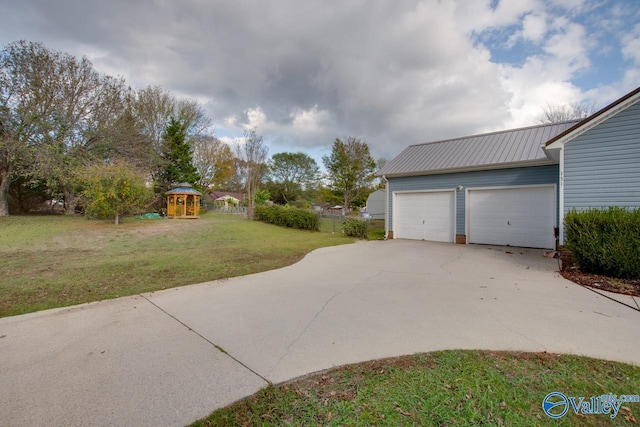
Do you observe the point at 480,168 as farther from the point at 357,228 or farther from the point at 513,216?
the point at 357,228

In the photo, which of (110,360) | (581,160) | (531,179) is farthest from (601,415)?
(531,179)

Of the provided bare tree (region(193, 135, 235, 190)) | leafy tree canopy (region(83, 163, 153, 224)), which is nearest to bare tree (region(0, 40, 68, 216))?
leafy tree canopy (region(83, 163, 153, 224))

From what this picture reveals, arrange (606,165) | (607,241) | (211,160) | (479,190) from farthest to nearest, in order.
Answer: (211,160), (479,190), (606,165), (607,241)

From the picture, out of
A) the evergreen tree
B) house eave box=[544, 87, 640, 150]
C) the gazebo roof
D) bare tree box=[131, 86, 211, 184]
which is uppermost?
bare tree box=[131, 86, 211, 184]

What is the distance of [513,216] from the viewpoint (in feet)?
33.8

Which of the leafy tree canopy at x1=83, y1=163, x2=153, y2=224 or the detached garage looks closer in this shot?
the detached garage

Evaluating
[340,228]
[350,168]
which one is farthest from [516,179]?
[350,168]

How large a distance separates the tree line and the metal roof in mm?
14495

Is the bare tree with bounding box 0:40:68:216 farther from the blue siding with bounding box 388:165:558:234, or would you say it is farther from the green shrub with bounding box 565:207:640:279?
the green shrub with bounding box 565:207:640:279

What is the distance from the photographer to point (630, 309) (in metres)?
4.16

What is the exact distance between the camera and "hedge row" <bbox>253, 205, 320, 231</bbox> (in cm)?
1603

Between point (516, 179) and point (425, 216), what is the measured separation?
11.5 ft

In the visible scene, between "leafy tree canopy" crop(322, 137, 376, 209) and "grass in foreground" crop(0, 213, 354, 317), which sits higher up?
"leafy tree canopy" crop(322, 137, 376, 209)

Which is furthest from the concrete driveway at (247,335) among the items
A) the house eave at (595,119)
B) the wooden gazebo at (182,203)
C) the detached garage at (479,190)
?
the wooden gazebo at (182,203)
